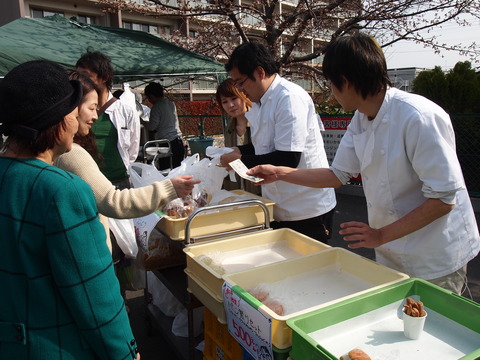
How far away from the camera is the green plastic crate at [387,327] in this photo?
3.49 ft

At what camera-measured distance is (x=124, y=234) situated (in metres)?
2.37

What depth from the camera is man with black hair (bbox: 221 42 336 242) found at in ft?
6.65

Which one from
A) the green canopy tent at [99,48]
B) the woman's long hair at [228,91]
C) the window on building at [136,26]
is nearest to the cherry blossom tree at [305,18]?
the green canopy tent at [99,48]

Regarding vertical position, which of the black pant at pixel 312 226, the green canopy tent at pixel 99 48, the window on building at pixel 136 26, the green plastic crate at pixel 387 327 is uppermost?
the window on building at pixel 136 26

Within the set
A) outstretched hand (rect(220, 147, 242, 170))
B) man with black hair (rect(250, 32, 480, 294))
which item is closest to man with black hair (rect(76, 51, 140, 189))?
outstretched hand (rect(220, 147, 242, 170))

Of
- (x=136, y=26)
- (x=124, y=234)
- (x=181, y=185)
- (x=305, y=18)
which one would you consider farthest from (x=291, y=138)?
(x=136, y=26)

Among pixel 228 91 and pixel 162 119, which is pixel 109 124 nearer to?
pixel 228 91

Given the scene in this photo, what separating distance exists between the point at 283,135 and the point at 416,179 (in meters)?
0.79

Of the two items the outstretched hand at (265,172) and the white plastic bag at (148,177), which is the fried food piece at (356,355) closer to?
the outstretched hand at (265,172)

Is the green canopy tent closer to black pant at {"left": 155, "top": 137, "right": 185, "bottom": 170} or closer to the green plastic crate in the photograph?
black pant at {"left": 155, "top": 137, "right": 185, "bottom": 170}

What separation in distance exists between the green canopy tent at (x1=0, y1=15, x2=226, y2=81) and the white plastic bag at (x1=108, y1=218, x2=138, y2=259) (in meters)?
3.74

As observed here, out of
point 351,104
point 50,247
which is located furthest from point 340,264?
point 50,247

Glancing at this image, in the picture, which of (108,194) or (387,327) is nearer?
(387,327)

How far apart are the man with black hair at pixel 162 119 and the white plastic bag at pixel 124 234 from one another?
15.2ft
